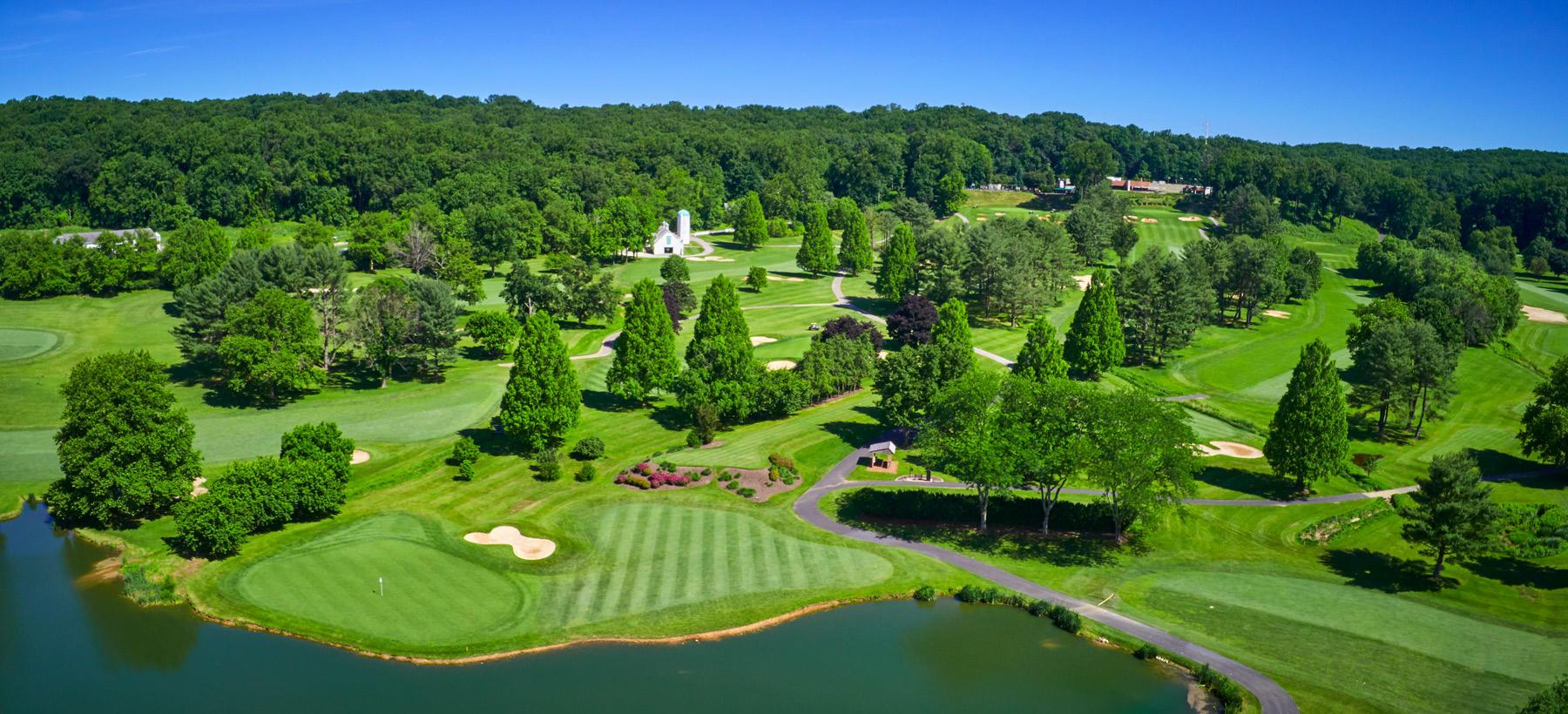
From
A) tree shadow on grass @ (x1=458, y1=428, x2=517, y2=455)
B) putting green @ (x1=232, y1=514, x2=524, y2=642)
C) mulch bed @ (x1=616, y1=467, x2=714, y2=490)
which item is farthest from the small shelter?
putting green @ (x1=232, y1=514, x2=524, y2=642)

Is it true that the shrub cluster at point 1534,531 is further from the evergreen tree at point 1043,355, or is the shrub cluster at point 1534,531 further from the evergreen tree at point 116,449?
the evergreen tree at point 116,449

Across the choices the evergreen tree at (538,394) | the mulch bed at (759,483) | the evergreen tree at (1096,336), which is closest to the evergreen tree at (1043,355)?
the evergreen tree at (1096,336)

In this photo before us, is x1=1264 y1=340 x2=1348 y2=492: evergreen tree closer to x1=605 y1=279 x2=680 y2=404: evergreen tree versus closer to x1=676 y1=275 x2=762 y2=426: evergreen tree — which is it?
x1=676 y1=275 x2=762 y2=426: evergreen tree

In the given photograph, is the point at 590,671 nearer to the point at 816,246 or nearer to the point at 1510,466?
the point at 1510,466

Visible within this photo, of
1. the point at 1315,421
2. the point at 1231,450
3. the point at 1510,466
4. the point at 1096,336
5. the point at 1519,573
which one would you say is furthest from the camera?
the point at 1096,336

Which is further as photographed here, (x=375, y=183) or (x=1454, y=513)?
(x=375, y=183)

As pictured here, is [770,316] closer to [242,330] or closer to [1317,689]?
[242,330]

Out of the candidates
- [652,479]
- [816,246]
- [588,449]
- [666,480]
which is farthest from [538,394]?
[816,246]

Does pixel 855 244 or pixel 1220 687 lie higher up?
pixel 855 244
